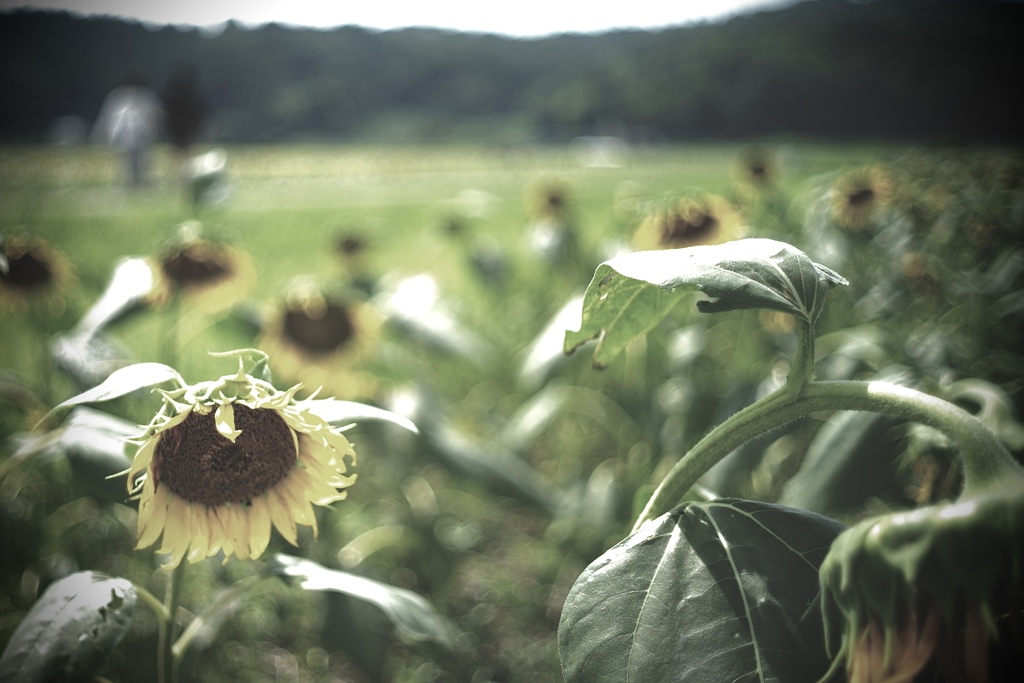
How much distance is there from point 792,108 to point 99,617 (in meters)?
3.23

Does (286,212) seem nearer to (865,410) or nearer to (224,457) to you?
(224,457)

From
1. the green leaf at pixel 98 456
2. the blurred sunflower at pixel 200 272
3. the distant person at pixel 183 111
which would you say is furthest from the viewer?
the distant person at pixel 183 111

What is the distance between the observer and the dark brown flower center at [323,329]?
1.28 m

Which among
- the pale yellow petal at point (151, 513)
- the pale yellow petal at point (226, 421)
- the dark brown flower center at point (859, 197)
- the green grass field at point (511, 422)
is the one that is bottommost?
the green grass field at point (511, 422)

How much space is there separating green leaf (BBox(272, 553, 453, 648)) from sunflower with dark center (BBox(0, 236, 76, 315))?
3.29 feet

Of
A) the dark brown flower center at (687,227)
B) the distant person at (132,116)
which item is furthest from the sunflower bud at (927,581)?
the distant person at (132,116)

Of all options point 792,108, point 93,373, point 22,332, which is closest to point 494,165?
point 792,108

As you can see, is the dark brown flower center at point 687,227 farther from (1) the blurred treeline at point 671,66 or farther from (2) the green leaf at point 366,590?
(2) the green leaf at point 366,590

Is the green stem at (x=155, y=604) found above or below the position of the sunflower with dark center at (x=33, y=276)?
below

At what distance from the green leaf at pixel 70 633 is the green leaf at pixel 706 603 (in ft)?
0.76

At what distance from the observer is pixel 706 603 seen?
325mm

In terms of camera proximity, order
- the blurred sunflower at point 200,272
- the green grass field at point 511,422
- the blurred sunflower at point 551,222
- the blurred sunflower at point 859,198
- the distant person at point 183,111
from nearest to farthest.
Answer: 1. the green grass field at point 511,422
2. the blurred sunflower at point 200,272
3. the blurred sunflower at point 859,198
4. the blurred sunflower at point 551,222
5. the distant person at point 183,111

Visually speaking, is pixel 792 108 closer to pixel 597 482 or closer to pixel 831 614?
pixel 597 482

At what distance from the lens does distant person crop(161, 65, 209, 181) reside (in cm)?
343
